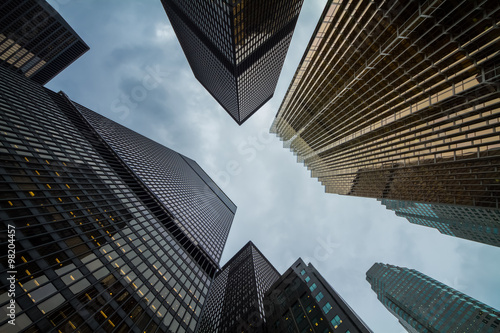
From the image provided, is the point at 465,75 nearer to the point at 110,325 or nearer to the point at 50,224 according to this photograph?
the point at 110,325

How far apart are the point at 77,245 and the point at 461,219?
460 feet

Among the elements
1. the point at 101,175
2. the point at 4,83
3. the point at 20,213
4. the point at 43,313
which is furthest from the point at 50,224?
the point at 4,83

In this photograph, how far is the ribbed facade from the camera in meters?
26.8

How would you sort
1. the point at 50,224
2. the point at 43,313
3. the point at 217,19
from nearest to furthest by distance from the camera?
the point at 43,313 → the point at 50,224 → the point at 217,19

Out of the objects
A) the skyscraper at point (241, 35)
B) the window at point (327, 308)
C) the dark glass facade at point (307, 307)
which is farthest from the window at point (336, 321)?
the skyscraper at point (241, 35)

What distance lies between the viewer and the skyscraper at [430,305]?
82.2m

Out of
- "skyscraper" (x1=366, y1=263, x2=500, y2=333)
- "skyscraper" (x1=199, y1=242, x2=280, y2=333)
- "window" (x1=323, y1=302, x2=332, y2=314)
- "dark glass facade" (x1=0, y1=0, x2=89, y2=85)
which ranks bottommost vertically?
"skyscraper" (x1=366, y1=263, x2=500, y2=333)

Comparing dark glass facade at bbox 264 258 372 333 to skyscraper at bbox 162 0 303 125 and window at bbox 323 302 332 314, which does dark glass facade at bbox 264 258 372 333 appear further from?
skyscraper at bbox 162 0 303 125

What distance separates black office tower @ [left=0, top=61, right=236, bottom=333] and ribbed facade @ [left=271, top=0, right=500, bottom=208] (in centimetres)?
5108

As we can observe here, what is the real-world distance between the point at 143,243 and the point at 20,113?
1546 inches

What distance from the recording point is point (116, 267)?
31391 mm

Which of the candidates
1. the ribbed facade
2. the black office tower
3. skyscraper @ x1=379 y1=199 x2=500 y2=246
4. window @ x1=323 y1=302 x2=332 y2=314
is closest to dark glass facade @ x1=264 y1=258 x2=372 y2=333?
window @ x1=323 y1=302 x2=332 y2=314

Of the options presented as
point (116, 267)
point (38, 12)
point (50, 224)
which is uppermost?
point (38, 12)

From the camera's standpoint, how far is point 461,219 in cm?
10181
